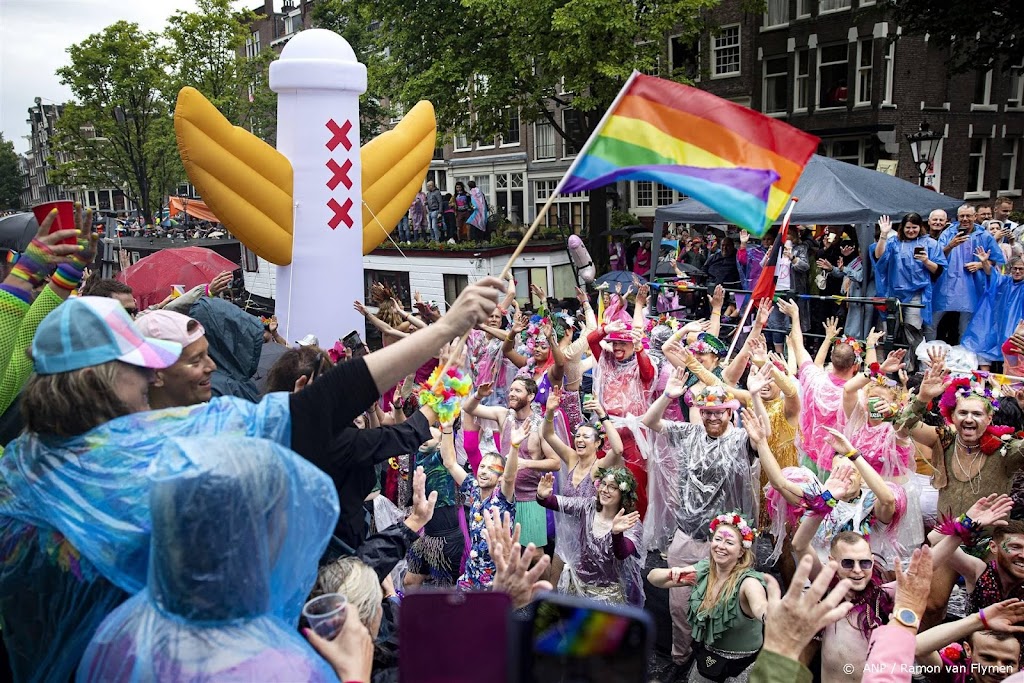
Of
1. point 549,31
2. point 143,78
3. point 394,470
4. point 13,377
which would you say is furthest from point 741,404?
point 143,78

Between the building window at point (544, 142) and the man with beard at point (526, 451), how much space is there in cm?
2511

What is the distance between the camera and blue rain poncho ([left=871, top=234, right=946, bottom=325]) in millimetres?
9422

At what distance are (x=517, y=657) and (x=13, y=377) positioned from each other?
227 cm

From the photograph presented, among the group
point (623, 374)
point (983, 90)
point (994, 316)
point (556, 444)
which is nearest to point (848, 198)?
point (994, 316)

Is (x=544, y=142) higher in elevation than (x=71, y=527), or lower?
higher

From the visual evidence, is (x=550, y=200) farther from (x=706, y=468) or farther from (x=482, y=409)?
(x=482, y=409)

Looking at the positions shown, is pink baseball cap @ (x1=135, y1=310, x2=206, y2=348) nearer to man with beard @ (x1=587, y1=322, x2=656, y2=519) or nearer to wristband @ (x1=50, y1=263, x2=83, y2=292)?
wristband @ (x1=50, y1=263, x2=83, y2=292)

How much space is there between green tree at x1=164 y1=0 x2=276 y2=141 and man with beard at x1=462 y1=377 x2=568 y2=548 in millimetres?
23870

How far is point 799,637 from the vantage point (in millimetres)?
2240

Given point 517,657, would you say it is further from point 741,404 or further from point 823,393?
point 823,393

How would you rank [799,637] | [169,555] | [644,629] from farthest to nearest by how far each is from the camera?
[799,637]
[169,555]
[644,629]

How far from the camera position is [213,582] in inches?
59.1

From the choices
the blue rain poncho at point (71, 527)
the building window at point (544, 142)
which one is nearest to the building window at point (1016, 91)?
the building window at point (544, 142)

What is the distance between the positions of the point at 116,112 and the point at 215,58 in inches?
146
